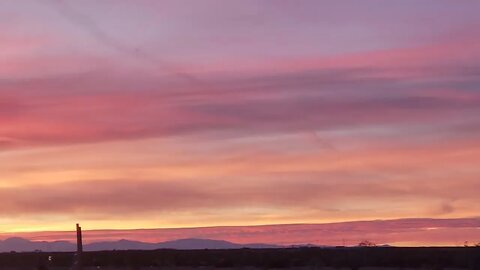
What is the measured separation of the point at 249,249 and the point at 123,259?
1301 cm

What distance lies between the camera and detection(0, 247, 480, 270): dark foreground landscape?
8788 cm

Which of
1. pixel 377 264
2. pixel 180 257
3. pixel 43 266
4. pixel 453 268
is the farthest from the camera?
pixel 180 257

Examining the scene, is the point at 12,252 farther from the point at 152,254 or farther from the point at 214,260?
the point at 214,260

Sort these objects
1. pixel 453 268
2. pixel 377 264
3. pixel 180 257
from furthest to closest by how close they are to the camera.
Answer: pixel 180 257
pixel 377 264
pixel 453 268

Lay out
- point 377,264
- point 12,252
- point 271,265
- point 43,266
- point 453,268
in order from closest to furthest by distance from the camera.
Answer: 1. point 453,268
2. point 377,264
3. point 271,265
4. point 43,266
5. point 12,252

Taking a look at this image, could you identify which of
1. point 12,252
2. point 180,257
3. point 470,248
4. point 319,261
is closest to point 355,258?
point 319,261

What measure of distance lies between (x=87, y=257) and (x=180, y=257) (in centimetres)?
1103

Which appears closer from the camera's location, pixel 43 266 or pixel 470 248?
pixel 470 248

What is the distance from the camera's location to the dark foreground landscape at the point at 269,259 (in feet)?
288

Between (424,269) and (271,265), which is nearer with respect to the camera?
(424,269)

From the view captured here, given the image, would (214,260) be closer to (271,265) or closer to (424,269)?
(271,265)

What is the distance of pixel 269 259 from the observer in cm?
10119

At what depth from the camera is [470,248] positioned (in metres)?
91.3

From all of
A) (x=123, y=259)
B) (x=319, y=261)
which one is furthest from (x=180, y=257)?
(x=319, y=261)
